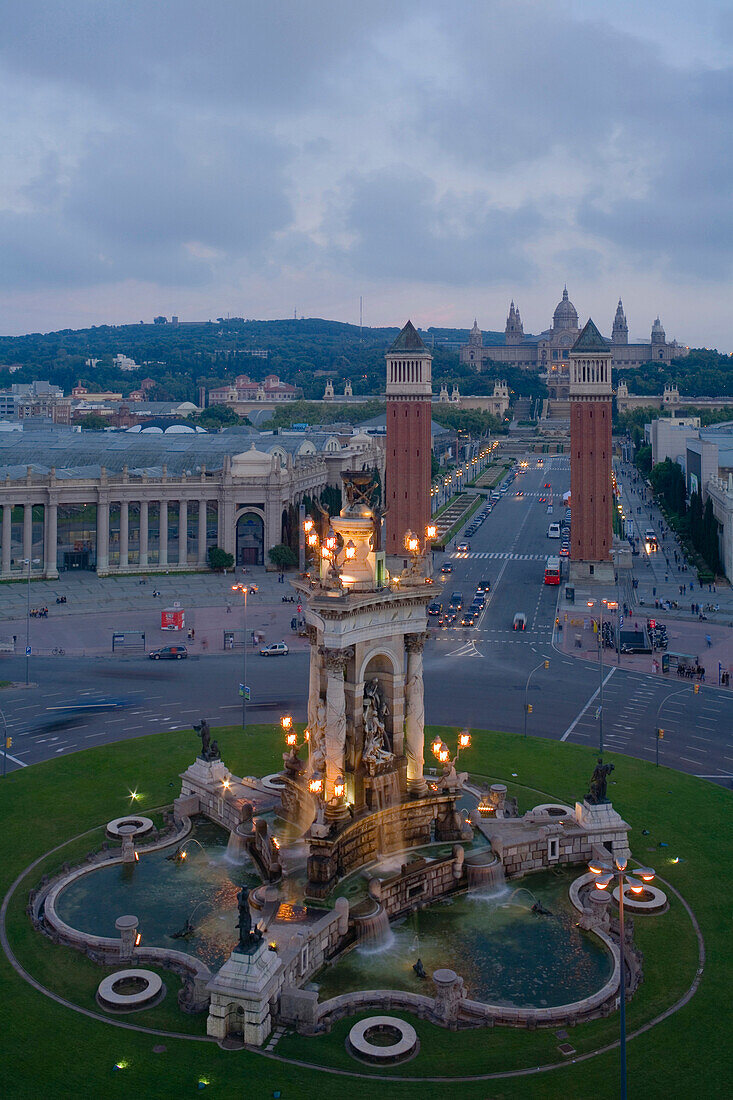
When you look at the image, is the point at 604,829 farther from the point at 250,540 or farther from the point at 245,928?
the point at 250,540

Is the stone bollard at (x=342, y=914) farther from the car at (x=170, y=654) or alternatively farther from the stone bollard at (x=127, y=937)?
the car at (x=170, y=654)

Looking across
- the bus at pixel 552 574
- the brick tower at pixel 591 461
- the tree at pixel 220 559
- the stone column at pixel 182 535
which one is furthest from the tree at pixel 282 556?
the brick tower at pixel 591 461

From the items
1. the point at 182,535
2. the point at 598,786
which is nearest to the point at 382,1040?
the point at 598,786

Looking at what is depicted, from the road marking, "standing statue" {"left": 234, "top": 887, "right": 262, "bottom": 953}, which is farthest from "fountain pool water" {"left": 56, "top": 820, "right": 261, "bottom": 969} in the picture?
the road marking

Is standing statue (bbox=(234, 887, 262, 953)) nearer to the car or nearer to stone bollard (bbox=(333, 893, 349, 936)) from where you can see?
stone bollard (bbox=(333, 893, 349, 936))

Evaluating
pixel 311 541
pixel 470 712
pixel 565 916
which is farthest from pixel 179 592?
pixel 565 916
